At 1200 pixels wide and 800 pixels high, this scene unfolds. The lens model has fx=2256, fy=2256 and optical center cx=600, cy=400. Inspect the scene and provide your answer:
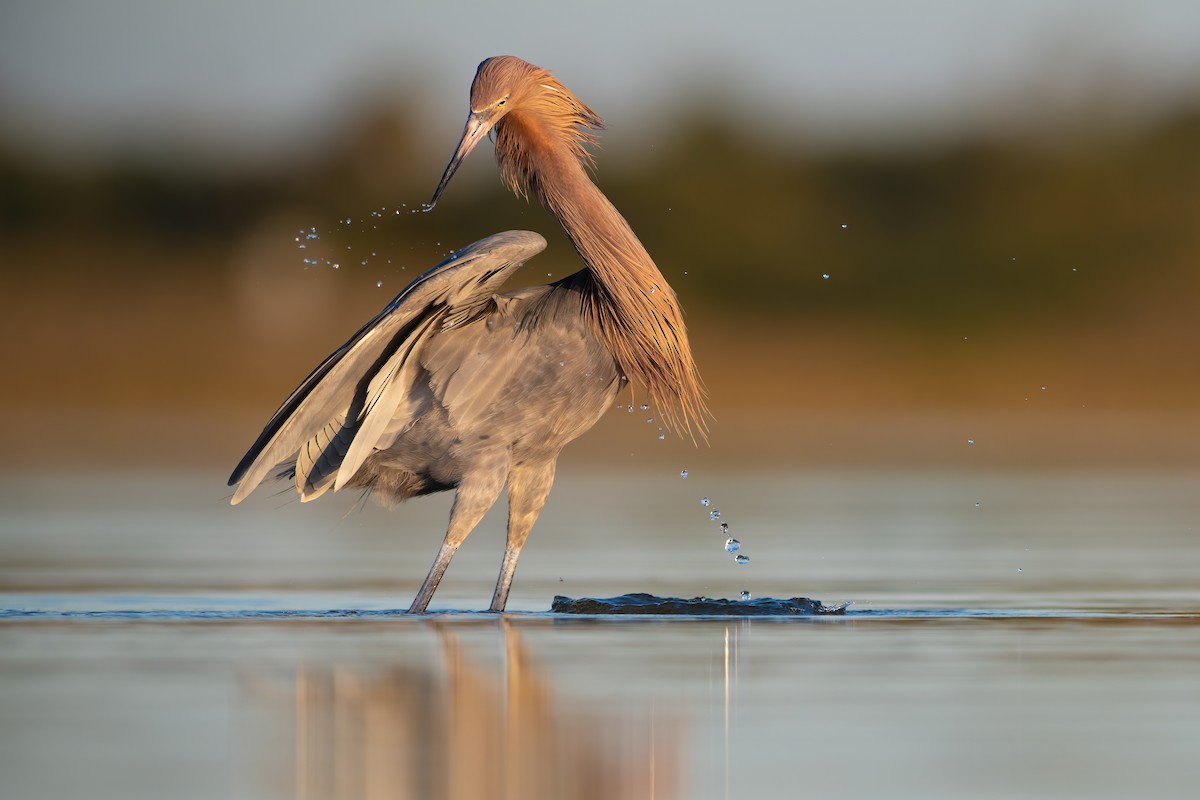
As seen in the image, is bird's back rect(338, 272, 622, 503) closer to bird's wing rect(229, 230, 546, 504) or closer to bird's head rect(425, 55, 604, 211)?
bird's wing rect(229, 230, 546, 504)

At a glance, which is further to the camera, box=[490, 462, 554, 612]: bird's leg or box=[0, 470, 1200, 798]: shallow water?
box=[490, 462, 554, 612]: bird's leg

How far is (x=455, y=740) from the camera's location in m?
5.70

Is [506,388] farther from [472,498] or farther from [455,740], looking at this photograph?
[455,740]

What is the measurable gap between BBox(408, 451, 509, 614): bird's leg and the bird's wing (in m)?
0.46

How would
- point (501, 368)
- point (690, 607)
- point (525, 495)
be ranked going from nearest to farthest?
1. point (690, 607)
2. point (501, 368)
3. point (525, 495)

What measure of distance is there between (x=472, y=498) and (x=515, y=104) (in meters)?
1.90

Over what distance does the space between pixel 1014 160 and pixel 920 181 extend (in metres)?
2.26

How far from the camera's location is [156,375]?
3581 centimetres

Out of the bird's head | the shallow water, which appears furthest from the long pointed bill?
the shallow water

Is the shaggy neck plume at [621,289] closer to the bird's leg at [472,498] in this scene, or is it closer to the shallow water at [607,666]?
the bird's leg at [472,498]

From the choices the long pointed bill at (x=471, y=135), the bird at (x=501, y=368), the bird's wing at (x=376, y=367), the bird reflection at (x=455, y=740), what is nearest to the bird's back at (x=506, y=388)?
the bird at (x=501, y=368)

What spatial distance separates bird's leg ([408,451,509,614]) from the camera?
949 centimetres

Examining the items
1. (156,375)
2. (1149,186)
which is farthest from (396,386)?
(1149,186)

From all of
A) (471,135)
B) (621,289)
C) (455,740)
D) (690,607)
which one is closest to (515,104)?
(471,135)
